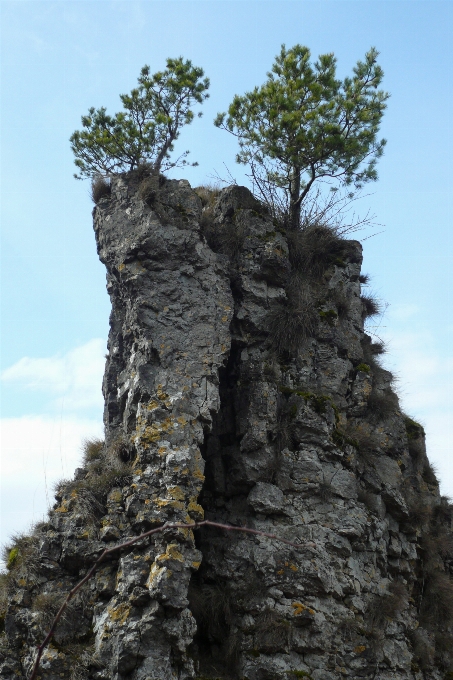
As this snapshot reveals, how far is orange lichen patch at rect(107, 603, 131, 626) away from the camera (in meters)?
8.73

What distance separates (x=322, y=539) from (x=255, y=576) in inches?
47.0

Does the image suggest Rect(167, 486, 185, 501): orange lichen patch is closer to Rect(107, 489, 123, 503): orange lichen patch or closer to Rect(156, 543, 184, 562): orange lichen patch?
Rect(156, 543, 184, 562): orange lichen patch

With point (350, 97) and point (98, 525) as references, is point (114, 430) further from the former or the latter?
point (350, 97)

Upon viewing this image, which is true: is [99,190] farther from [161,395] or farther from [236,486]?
[236,486]

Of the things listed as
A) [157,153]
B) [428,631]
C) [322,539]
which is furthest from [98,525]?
[157,153]

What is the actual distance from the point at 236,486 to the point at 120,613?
2919mm

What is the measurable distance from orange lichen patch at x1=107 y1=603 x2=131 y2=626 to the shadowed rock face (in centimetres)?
3

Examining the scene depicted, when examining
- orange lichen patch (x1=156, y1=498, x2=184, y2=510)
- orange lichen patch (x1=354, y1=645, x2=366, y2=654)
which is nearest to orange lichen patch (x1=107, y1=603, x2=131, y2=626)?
orange lichen patch (x1=156, y1=498, x2=184, y2=510)

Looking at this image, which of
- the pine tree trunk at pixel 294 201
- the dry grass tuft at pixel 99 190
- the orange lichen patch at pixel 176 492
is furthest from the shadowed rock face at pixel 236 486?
the pine tree trunk at pixel 294 201

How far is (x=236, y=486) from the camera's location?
11.0 metres

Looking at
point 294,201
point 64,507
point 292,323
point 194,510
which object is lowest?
point 194,510

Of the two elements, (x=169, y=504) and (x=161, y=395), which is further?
(x=161, y=395)

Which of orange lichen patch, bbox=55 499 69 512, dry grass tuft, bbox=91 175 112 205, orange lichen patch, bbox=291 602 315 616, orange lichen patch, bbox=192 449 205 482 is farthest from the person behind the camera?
dry grass tuft, bbox=91 175 112 205

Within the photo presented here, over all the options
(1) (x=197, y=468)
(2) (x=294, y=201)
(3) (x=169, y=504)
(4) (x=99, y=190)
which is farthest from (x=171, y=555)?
(2) (x=294, y=201)
